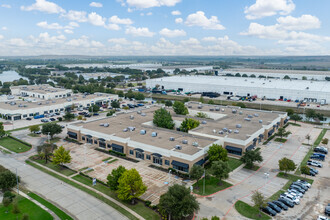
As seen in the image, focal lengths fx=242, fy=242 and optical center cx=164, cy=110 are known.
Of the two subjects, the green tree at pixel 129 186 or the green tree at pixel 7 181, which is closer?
the green tree at pixel 129 186

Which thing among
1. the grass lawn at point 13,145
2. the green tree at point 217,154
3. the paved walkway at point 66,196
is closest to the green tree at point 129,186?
the paved walkway at point 66,196

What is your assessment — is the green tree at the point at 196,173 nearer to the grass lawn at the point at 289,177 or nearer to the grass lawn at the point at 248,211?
the grass lawn at the point at 248,211

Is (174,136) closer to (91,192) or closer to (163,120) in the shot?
(163,120)

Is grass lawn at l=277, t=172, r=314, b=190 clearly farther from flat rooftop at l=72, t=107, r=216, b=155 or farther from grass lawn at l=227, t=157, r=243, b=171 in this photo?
flat rooftop at l=72, t=107, r=216, b=155

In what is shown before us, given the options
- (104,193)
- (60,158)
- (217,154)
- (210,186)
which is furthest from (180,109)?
(104,193)

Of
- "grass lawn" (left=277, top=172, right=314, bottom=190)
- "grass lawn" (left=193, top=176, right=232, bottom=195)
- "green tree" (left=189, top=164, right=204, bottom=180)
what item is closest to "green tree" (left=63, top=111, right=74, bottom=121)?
"grass lawn" (left=193, top=176, right=232, bottom=195)

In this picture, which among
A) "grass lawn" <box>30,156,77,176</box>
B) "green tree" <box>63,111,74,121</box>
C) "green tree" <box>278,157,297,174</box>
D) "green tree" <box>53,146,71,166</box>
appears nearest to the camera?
"green tree" <box>278,157,297,174</box>
